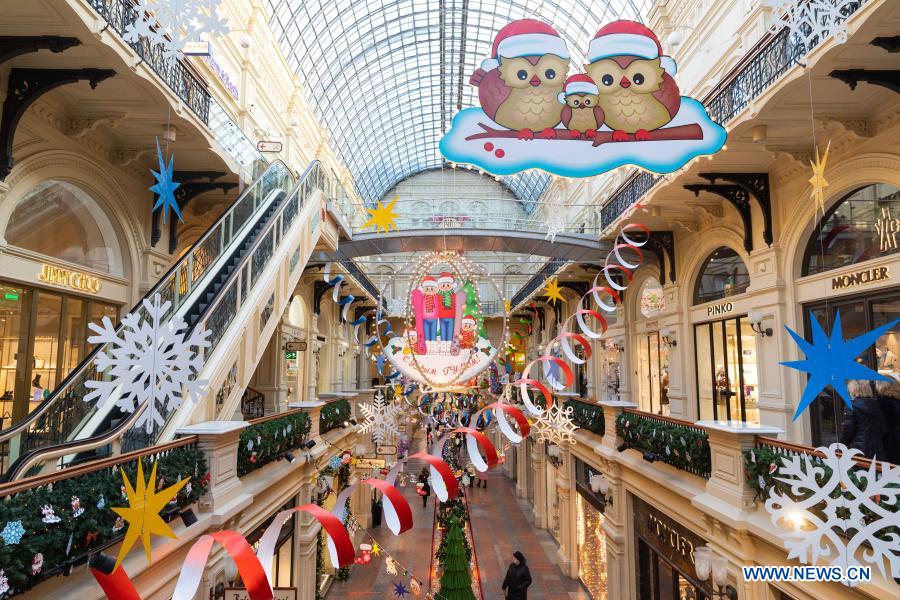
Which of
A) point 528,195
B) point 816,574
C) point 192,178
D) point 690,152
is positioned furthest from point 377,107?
point 816,574

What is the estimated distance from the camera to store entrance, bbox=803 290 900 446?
7031mm

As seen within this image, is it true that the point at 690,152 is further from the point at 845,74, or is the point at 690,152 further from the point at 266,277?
the point at 266,277

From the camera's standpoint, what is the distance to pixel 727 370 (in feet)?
37.2

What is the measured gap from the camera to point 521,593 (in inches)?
466

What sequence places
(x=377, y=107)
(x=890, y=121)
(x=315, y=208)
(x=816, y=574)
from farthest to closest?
(x=377, y=107)
(x=315, y=208)
(x=890, y=121)
(x=816, y=574)

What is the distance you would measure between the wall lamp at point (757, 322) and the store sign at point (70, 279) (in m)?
11.3

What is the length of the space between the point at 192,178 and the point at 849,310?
1098 cm

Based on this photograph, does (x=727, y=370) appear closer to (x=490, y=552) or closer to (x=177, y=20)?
(x=490, y=552)

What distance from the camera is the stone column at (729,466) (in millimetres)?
6449

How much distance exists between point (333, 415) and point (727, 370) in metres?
9.63

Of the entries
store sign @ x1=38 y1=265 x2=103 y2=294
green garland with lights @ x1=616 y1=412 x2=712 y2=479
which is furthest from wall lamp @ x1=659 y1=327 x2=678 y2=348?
store sign @ x1=38 y1=265 x2=103 y2=294

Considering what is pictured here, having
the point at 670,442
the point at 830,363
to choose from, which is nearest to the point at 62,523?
the point at 830,363

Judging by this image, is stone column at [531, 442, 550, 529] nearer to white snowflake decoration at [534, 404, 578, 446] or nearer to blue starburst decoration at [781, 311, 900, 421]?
white snowflake decoration at [534, 404, 578, 446]

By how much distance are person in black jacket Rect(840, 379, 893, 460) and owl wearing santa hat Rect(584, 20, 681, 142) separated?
3.10 metres
